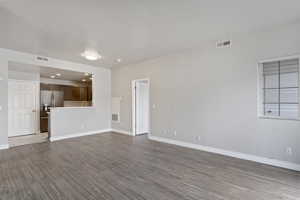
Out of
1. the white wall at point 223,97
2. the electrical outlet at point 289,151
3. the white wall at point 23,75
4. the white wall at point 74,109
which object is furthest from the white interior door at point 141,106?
the electrical outlet at point 289,151

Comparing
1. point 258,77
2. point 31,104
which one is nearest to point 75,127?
point 31,104

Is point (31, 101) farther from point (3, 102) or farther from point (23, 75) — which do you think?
point (3, 102)

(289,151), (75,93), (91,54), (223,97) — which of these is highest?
(91,54)

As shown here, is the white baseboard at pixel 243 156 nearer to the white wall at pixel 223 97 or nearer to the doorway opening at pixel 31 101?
the white wall at pixel 223 97

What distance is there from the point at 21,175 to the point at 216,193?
133 inches

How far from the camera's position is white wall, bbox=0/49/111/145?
439 centimetres

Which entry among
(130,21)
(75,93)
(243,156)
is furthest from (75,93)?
(243,156)

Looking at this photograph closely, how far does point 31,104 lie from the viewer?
6.36 m

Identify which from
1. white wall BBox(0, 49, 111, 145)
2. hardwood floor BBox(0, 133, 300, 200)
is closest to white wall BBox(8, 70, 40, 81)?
white wall BBox(0, 49, 111, 145)

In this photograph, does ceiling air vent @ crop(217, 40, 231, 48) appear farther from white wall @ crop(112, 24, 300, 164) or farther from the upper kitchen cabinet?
the upper kitchen cabinet

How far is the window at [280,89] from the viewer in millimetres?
3170

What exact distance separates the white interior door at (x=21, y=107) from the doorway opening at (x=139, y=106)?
409 cm

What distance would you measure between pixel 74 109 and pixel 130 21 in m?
4.33

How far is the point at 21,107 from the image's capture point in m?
6.12
